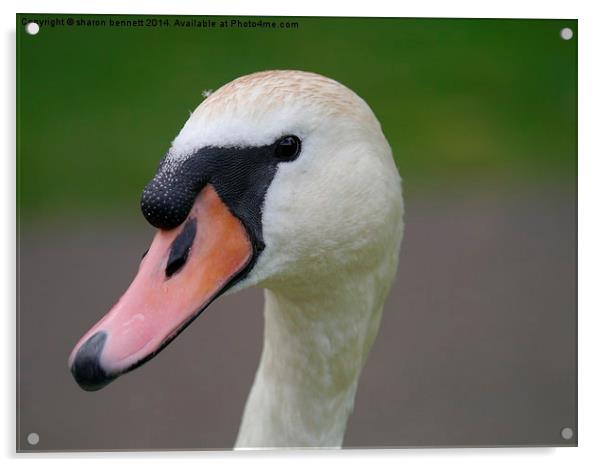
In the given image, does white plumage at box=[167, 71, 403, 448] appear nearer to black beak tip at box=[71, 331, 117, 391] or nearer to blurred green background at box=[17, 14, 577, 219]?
black beak tip at box=[71, 331, 117, 391]

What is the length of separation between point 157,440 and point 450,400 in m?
0.88

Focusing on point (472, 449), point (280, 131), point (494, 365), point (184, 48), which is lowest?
point (472, 449)

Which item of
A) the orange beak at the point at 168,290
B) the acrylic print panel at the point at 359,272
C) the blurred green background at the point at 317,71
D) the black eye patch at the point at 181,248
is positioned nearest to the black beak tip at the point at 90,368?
the orange beak at the point at 168,290

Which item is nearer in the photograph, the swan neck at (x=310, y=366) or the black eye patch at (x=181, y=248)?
the black eye patch at (x=181, y=248)

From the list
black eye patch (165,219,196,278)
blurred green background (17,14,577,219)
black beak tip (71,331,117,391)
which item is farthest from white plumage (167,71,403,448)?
blurred green background (17,14,577,219)

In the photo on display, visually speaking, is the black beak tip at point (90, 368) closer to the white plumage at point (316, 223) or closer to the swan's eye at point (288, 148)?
the white plumage at point (316, 223)

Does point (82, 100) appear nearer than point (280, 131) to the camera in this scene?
No

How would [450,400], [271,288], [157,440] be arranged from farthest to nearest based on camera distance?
[450,400]
[157,440]
[271,288]

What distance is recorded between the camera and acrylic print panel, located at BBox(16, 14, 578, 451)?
1902 millimetres

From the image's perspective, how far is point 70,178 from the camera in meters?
2.23

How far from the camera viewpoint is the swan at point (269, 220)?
1.36 m

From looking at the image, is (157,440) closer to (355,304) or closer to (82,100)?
(355,304)

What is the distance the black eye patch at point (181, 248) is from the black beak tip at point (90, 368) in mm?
171
